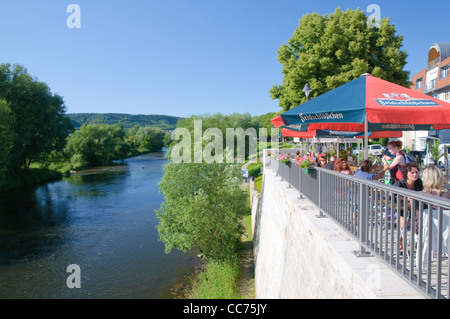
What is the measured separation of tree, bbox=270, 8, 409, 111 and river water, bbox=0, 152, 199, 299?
1225 cm

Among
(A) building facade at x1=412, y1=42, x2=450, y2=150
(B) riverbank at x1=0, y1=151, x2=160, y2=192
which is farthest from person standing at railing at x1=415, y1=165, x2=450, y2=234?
(B) riverbank at x1=0, y1=151, x2=160, y2=192

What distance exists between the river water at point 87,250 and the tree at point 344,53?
Answer: 12.2 metres

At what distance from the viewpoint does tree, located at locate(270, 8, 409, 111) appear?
16.4 meters

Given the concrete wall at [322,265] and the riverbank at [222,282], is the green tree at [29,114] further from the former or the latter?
the concrete wall at [322,265]

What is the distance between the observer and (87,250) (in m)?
17.2

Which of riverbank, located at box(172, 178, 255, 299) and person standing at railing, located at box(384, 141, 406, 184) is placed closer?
person standing at railing, located at box(384, 141, 406, 184)

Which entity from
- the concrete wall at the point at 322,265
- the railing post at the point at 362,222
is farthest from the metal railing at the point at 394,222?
the concrete wall at the point at 322,265

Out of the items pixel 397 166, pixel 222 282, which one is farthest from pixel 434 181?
pixel 222 282

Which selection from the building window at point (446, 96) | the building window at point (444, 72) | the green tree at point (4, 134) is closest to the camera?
the green tree at point (4, 134)

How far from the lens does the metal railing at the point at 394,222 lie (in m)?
2.45

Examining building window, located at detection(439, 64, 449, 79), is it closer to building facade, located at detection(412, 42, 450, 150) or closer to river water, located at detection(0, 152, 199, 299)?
building facade, located at detection(412, 42, 450, 150)

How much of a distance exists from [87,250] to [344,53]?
702 inches
